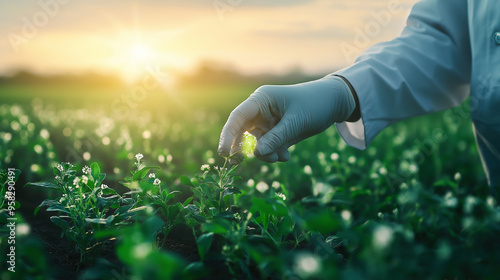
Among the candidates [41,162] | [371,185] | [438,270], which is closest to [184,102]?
[41,162]

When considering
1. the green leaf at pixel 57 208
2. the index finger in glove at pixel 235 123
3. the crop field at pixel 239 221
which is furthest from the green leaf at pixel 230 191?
the green leaf at pixel 57 208

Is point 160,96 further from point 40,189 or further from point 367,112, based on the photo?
point 367,112

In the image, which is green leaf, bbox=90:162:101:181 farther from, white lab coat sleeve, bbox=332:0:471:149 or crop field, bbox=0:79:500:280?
white lab coat sleeve, bbox=332:0:471:149

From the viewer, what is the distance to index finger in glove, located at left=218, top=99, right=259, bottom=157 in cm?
179

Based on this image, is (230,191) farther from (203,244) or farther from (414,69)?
(414,69)

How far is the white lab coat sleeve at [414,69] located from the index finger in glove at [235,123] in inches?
23.2

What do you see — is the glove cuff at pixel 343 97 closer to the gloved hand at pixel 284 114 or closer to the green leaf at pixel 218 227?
the gloved hand at pixel 284 114

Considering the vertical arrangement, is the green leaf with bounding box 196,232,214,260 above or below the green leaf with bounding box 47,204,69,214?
below

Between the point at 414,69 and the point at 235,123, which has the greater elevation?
the point at 235,123

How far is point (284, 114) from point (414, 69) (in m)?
0.82

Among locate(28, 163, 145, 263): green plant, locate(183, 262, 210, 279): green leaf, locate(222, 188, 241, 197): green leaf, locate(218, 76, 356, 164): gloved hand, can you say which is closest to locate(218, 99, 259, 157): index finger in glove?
locate(218, 76, 356, 164): gloved hand

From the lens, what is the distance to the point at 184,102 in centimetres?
938

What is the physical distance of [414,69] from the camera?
2.22m

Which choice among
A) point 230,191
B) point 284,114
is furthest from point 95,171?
point 284,114
